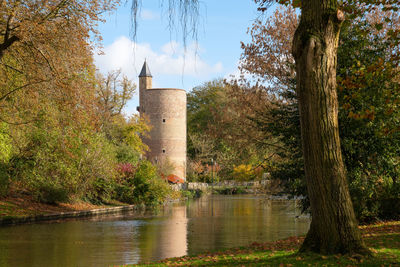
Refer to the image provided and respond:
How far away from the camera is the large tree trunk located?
6.37m

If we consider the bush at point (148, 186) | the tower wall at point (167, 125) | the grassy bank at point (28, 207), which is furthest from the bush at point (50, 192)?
the tower wall at point (167, 125)

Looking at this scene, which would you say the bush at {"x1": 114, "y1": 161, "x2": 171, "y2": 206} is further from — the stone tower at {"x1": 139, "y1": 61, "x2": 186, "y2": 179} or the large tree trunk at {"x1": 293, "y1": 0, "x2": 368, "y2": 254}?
the large tree trunk at {"x1": 293, "y1": 0, "x2": 368, "y2": 254}

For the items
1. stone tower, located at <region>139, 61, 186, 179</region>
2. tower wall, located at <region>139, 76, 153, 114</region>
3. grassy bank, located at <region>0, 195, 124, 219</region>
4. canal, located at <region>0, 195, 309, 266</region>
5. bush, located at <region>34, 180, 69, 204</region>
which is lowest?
canal, located at <region>0, 195, 309, 266</region>

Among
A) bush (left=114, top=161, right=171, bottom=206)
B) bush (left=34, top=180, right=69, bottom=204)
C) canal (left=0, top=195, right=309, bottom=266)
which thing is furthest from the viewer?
bush (left=114, top=161, right=171, bottom=206)

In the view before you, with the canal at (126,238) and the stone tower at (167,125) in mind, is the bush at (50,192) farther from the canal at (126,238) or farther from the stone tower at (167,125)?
the stone tower at (167,125)

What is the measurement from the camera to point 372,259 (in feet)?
20.2

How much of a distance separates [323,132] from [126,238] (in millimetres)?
9117

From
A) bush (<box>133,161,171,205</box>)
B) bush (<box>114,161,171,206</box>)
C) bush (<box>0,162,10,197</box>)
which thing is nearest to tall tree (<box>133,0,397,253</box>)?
bush (<box>0,162,10,197</box>)

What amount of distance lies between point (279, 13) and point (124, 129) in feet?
73.6

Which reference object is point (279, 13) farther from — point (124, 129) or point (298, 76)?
A: point (124, 129)

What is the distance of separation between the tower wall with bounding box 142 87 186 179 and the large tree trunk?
4113cm

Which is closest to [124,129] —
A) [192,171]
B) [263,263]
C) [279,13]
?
[192,171]

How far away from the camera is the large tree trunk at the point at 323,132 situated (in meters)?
6.37

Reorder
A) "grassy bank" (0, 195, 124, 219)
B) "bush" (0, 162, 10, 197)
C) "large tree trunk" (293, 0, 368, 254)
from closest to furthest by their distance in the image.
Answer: "large tree trunk" (293, 0, 368, 254)
"grassy bank" (0, 195, 124, 219)
"bush" (0, 162, 10, 197)
